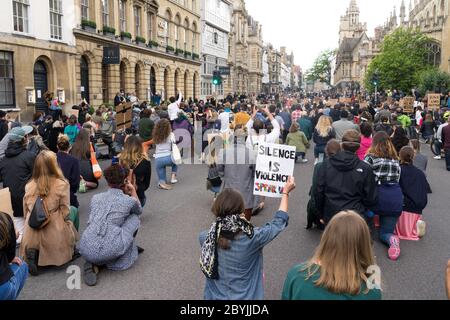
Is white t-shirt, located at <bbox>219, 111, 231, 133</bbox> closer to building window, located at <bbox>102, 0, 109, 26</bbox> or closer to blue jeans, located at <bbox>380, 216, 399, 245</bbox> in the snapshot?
blue jeans, located at <bbox>380, 216, 399, 245</bbox>

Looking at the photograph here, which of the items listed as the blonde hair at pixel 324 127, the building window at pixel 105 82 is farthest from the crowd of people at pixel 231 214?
the building window at pixel 105 82

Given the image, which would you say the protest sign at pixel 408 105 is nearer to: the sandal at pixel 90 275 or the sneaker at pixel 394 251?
the sneaker at pixel 394 251

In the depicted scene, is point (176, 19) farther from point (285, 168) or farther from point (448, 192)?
point (285, 168)

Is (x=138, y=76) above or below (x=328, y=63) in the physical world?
below

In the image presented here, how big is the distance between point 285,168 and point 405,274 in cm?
201

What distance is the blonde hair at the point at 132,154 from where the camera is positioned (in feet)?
27.4

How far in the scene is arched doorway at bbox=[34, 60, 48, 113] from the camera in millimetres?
22547

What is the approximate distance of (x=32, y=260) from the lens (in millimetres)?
5836

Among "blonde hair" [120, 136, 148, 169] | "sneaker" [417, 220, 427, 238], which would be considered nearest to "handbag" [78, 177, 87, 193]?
"blonde hair" [120, 136, 148, 169]

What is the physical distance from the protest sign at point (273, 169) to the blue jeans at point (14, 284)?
2992mm

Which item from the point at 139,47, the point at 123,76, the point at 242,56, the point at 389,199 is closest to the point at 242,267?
the point at 389,199

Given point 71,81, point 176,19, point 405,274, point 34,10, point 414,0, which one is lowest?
point 405,274

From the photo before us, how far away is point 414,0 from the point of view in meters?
84.1

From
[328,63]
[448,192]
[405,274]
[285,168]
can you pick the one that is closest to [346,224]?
[285,168]
